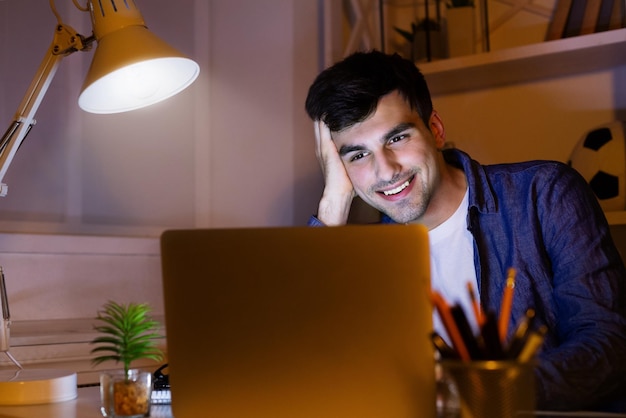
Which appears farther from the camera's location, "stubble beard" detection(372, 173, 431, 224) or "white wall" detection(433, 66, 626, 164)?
"white wall" detection(433, 66, 626, 164)

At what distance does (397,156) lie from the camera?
1680 mm

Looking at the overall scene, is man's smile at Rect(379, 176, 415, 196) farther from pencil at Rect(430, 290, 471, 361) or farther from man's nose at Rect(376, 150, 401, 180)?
pencil at Rect(430, 290, 471, 361)

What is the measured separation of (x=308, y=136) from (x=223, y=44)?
0.37 m

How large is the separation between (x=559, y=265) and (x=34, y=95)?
101 cm

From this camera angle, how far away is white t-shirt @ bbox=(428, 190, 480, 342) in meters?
1.59

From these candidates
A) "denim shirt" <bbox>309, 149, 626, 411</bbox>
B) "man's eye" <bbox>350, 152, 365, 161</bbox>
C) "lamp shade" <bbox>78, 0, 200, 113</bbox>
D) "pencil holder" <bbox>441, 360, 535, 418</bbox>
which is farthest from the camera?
"man's eye" <bbox>350, 152, 365, 161</bbox>

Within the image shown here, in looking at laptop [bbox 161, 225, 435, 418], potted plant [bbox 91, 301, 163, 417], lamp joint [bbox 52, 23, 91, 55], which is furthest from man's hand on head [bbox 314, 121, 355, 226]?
laptop [bbox 161, 225, 435, 418]

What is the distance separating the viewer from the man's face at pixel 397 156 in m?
1.67

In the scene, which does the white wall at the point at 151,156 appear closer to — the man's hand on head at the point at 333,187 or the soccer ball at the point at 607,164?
the man's hand on head at the point at 333,187

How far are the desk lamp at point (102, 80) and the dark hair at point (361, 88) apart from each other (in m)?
0.34

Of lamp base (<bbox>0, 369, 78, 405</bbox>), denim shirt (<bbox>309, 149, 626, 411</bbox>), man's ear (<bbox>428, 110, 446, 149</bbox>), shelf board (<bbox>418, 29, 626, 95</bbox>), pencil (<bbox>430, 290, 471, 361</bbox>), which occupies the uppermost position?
shelf board (<bbox>418, 29, 626, 95</bbox>)

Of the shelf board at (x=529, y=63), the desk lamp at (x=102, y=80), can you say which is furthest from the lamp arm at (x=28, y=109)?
the shelf board at (x=529, y=63)

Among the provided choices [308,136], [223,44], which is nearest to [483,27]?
[308,136]

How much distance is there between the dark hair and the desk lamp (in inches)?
13.3
